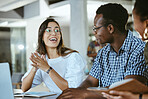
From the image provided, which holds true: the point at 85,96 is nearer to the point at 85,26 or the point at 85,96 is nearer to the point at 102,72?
the point at 102,72

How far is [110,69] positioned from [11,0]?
466cm

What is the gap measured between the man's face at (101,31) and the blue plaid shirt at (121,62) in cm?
8

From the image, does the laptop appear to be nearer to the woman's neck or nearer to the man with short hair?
the man with short hair

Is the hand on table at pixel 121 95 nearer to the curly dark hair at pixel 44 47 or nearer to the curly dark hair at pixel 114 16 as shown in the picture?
the curly dark hair at pixel 114 16

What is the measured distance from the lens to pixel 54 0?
21.5ft

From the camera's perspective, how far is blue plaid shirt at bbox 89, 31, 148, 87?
1608 mm

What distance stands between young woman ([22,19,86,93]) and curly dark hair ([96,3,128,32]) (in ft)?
2.23

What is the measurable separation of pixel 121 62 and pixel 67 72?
0.78m

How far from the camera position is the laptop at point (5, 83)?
95 centimetres

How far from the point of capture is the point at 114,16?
69.4 inches

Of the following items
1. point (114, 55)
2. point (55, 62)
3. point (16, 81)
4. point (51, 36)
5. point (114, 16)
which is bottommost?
point (16, 81)

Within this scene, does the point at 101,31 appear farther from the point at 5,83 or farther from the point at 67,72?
the point at 5,83

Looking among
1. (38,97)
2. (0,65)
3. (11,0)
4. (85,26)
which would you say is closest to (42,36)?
(38,97)

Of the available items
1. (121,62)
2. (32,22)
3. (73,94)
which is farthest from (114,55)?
(32,22)
